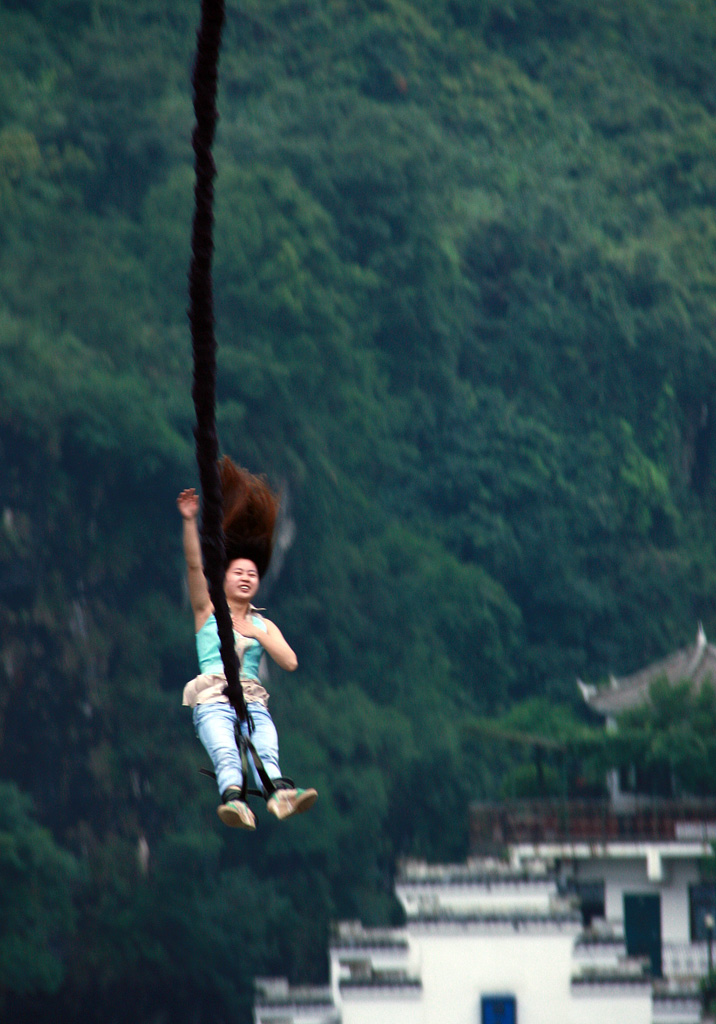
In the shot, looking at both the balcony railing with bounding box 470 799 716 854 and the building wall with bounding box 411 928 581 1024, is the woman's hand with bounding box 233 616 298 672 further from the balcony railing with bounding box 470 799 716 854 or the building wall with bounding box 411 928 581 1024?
the balcony railing with bounding box 470 799 716 854

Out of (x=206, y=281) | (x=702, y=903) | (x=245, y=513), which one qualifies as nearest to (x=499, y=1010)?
(x=702, y=903)

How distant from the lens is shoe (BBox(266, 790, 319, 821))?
4.29 metres


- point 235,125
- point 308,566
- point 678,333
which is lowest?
point 308,566

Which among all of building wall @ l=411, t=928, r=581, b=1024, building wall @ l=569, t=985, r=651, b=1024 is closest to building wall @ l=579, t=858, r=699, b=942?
building wall @ l=411, t=928, r=581, b=1024

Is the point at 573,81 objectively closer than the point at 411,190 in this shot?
No

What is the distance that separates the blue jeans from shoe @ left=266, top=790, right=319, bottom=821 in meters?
0.11

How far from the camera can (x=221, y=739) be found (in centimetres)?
445

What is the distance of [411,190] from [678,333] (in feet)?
32.2

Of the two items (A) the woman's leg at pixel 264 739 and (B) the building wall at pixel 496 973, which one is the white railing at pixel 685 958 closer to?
(B) the building wall at pixel 496 973

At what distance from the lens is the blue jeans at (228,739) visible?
4.41m

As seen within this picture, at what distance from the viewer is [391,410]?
178 ft

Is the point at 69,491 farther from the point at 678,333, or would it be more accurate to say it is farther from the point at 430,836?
the point at 678,333

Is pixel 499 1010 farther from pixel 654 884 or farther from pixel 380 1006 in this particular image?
pixel 654 884

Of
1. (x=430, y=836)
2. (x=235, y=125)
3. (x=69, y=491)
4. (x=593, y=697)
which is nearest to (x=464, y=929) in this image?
(x=593, y=697)
